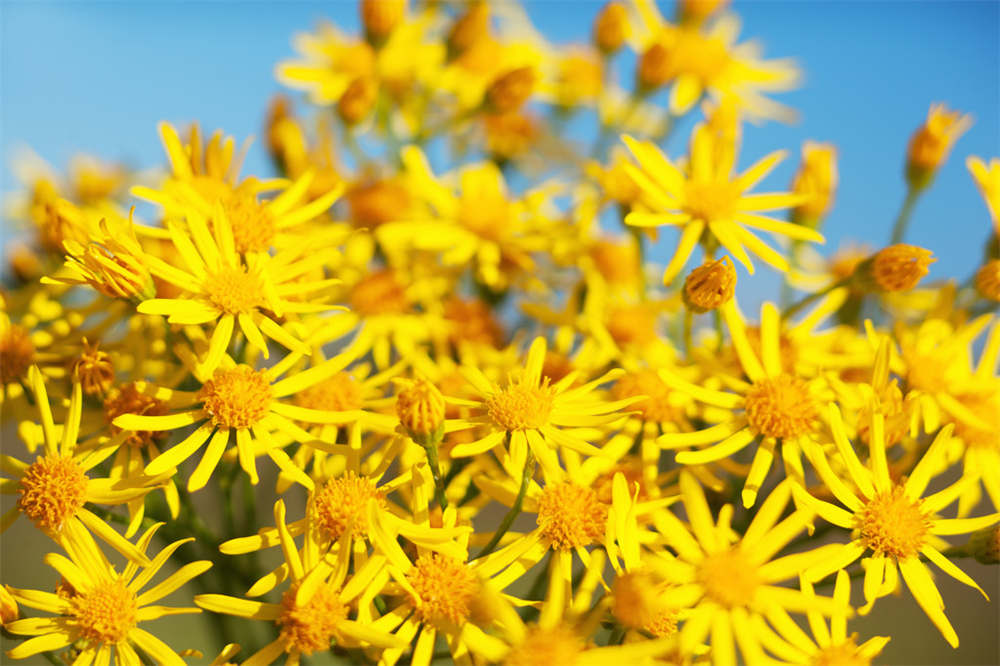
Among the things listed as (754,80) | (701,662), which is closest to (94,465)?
(701,662)

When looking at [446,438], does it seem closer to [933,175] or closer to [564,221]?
[564,221]

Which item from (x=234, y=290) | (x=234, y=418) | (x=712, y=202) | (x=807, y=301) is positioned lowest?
(x=234, y=418)

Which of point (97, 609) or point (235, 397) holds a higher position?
point (235, 397)

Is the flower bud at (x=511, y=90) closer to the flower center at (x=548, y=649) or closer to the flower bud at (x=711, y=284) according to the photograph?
the flower bud at (x=711, y=284)

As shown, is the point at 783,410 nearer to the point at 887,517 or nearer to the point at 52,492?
Result: the point at 887,517

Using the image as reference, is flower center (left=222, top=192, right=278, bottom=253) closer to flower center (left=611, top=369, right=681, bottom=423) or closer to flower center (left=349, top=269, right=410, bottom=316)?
flower center (left=349, top=269, right=410, bottom=316)

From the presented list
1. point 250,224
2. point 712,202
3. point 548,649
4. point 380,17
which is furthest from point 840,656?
point 380,17
